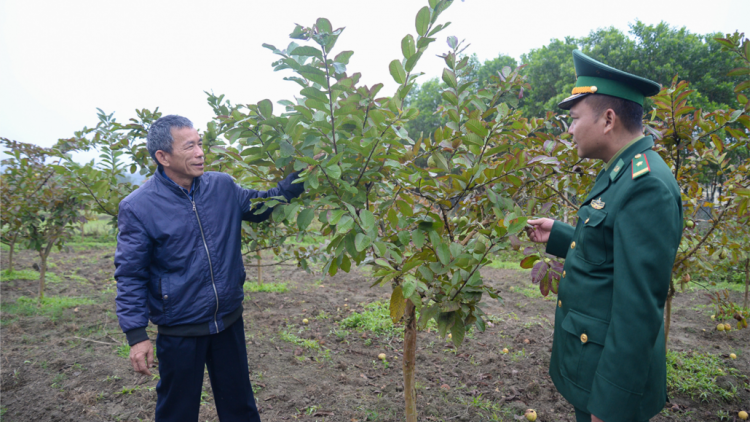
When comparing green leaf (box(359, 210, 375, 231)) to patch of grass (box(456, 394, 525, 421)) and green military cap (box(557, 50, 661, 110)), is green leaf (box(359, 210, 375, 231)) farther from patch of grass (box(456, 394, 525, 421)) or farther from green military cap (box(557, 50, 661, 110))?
patch of grass (box(456, 394, 525, 421))

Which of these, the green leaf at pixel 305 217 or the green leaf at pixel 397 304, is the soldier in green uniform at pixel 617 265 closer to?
the green leaf at pixel 397 304

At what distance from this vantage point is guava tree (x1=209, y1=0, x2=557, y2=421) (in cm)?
132

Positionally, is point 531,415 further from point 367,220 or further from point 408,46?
point 408,46

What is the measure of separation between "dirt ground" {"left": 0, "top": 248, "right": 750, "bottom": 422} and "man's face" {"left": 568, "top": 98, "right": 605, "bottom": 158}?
3.36 ft

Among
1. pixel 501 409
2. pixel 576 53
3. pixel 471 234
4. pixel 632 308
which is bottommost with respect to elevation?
pixel 501 409

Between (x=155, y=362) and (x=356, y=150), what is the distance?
2900mm

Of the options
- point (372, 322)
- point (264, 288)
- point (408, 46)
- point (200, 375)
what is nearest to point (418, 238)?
point (408, 46)

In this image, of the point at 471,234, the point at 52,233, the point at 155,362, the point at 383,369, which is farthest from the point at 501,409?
the point at 52,233

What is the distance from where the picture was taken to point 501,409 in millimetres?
2703

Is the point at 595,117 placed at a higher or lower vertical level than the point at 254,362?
higher

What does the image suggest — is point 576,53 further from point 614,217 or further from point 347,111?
point 347,111

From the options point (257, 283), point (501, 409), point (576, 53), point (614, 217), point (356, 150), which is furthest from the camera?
point (257, 283)

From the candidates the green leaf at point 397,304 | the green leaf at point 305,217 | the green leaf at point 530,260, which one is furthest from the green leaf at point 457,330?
the green leaf at point 305,217

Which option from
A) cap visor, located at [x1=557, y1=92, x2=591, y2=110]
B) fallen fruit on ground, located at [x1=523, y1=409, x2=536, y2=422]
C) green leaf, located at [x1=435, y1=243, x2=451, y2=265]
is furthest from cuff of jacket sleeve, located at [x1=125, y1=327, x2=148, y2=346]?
fallen fruit on ground, located at [x1=523, y1=409, x2=536, y2=422]
